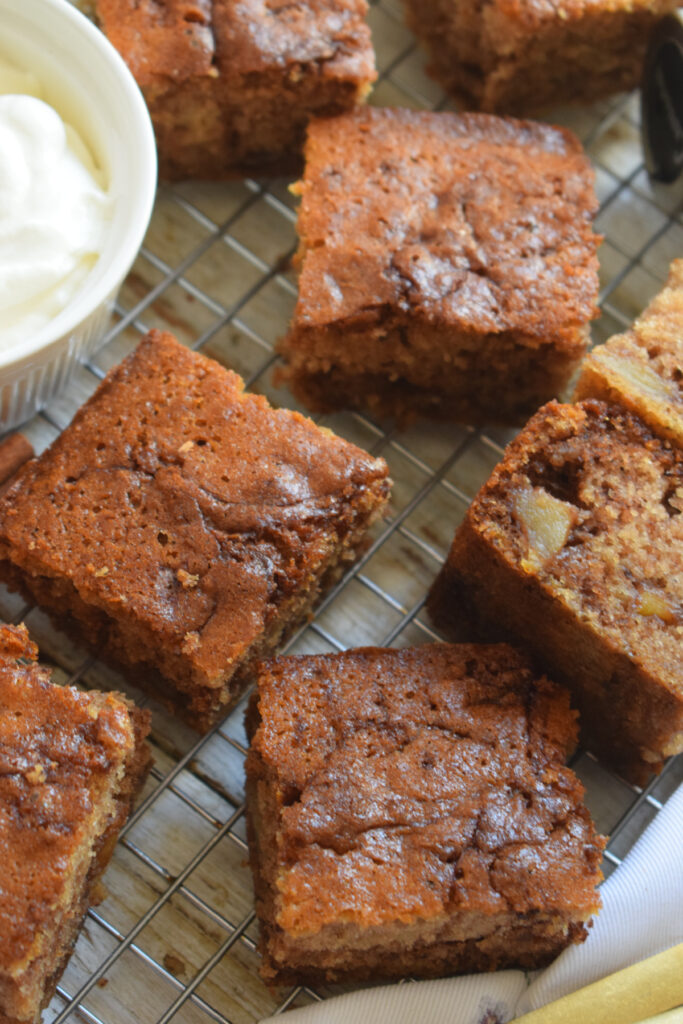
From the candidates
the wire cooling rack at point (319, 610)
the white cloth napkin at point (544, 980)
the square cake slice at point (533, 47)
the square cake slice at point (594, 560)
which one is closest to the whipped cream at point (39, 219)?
the wire cooling rack at point (319, 610)

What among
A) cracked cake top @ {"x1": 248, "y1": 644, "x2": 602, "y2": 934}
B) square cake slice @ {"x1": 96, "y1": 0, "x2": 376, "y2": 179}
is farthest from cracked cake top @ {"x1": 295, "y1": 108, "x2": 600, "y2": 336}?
cracked cake top @ {"x1": 248, "y1": 644, "x2": 602, "y2": 934}

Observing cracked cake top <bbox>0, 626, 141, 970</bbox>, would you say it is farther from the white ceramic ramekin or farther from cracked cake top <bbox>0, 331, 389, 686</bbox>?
the white ceramic ramekin

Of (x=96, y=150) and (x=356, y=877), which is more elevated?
(x=96, y=150)

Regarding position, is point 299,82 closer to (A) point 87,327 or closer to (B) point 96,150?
(B) point 96,150

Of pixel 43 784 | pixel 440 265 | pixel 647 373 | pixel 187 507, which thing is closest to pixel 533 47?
pixel 440 265

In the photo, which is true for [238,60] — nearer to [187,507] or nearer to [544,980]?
[187,507]

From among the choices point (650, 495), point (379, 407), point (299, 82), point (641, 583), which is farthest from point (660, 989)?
point (299, 82)
